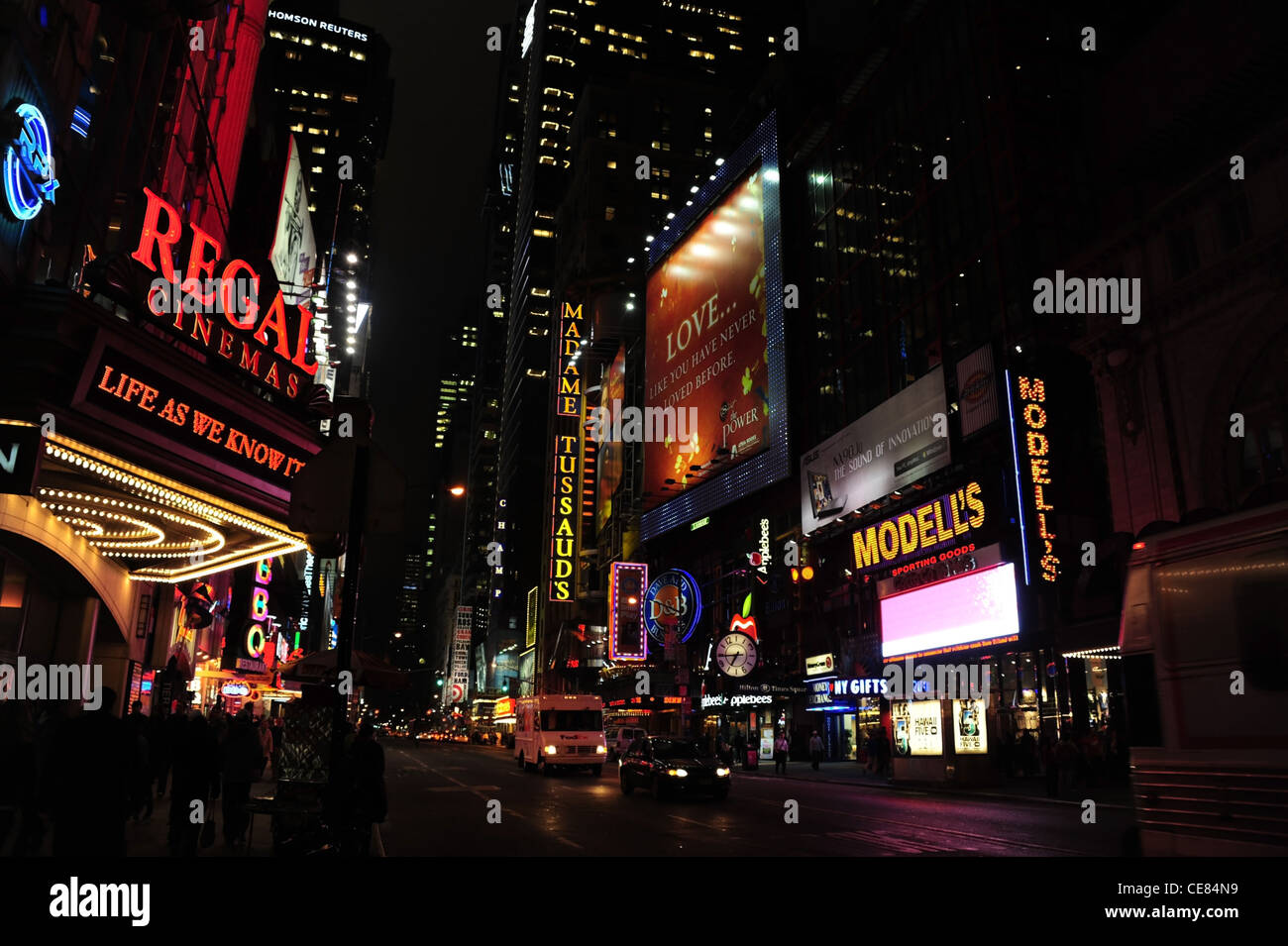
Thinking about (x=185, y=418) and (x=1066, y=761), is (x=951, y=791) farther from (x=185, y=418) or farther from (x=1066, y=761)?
(x=185, y=418)

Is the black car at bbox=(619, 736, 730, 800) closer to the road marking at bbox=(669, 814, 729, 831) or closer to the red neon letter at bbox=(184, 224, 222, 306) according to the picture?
the road marking at bbox=(669, 814, 729, 831)

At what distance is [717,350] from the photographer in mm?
57438

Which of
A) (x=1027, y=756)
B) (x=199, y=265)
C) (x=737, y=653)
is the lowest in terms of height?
(x=1027, y=756)

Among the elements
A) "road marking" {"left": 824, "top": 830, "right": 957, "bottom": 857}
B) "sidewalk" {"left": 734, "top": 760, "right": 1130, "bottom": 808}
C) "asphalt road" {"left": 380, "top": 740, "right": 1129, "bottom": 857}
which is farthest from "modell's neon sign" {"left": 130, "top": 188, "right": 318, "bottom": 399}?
"sidewalk" {"left": 734, "top": 760, "right": 1130, "bottom": 808}

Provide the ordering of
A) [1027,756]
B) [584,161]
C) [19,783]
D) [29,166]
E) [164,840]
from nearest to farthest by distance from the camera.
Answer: [19,783] < [164,840] < [29,166] < [1027,756] < [584,161]

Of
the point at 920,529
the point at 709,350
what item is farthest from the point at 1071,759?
the point at 709,350

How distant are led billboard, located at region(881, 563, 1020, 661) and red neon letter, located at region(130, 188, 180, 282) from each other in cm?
2682

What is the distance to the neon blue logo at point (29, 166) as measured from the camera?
13.1 metres

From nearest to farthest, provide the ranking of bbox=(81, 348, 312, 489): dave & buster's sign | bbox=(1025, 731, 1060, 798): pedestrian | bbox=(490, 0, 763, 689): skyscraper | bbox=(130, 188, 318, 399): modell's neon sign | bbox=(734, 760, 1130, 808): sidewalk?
bbox=(81, 348, 312, 489): dave & buster's sign → bbox=(130, 188, 318, 399): modell's neon sign → bbox=(734, 760, 1130, 808): sidewalk → bbox=(1025, 731, 1060, 798): pedestrian → bbox=(490, 0, 763, 689): skyscraper

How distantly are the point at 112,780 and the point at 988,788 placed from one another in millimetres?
26315

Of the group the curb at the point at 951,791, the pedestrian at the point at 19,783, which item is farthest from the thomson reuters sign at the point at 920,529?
the pedestrian at the point at 19,783

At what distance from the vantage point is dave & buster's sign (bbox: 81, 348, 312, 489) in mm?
13016

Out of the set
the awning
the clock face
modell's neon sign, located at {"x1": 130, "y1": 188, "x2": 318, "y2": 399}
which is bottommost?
the clock face

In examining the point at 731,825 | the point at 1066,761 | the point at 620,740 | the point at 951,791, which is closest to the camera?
the point at 731,825
